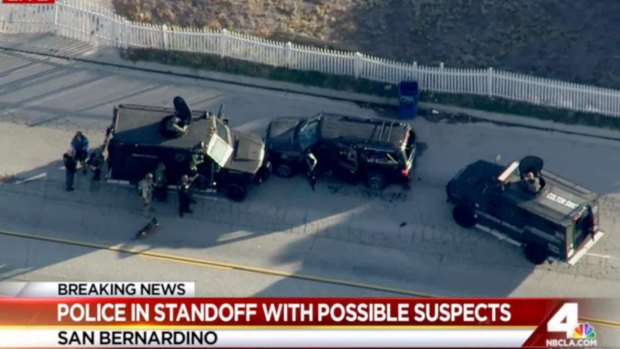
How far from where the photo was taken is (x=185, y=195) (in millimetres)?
38250

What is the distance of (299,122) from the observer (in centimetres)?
4019

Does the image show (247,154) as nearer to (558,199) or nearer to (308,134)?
(308,134)

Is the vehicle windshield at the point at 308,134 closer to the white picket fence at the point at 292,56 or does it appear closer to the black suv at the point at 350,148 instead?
the black suv at the point at 350,148

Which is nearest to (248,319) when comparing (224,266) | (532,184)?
(224,266)

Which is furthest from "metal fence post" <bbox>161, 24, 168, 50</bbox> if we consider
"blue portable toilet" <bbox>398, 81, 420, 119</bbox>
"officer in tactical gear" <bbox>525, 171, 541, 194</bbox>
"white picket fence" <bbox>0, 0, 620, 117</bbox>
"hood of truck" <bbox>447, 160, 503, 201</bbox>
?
"officer in tactical gear" <bbox>525, 171, 541, 194</bbox>

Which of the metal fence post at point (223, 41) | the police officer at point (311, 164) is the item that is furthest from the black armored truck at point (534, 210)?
the metal fence post at point (223, 41)

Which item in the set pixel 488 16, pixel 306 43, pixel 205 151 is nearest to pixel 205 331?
pixel 205 151

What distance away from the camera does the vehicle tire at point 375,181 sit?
3906 cm

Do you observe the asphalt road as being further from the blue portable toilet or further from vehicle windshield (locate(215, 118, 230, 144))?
vehicle windshield (locate(215, 118, 230, 144))

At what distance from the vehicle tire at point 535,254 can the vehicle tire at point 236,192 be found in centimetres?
819

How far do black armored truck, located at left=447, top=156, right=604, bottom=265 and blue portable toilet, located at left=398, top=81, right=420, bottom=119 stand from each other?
163 inches

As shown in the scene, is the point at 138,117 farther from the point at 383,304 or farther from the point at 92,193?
the point at 383,304

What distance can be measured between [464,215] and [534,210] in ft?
7.69

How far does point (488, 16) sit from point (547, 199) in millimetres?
9796
